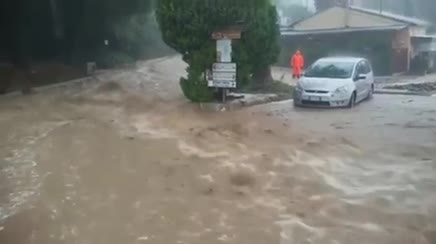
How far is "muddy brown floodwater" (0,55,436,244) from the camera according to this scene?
6.71 metres

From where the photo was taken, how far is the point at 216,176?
9.05 meters

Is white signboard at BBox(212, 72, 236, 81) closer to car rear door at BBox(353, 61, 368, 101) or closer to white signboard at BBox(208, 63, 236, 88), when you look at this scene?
white signboard at BBox(208, 63, 236, 88)

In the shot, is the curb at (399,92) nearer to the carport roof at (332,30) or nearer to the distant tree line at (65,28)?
the carport roof at (332,30)

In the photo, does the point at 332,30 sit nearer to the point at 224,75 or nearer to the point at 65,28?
the point at 65,28

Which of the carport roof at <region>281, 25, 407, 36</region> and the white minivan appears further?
the carport roof at <region>281, 25, 407, 36</region>

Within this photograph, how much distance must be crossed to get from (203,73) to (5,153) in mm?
6694

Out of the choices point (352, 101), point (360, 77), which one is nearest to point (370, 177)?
point (352, 101)

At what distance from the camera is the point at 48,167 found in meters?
9.70

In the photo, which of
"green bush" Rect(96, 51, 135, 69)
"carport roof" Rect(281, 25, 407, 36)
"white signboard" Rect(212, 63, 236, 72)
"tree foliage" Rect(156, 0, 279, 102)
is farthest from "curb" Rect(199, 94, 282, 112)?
"green bush" Rect(96, 51, 135, 69)

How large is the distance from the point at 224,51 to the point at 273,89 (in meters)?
5.37

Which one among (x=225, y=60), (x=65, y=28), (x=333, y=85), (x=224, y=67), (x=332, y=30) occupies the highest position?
(x=65, y=28)

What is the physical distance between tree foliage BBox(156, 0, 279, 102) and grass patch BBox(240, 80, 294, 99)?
295cm

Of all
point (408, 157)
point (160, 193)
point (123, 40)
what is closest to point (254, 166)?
point (160, 193)

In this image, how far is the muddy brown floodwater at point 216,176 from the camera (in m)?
6.71
